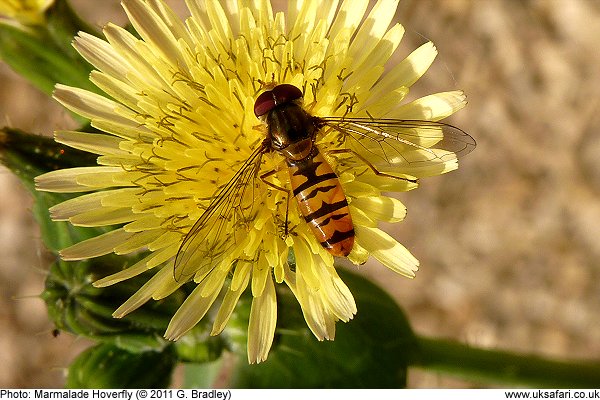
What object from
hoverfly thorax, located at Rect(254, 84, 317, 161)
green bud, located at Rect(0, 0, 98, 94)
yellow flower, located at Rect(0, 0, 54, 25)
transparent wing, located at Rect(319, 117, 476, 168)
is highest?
yellow flower, located at Rect(0, 0, 54, 25)

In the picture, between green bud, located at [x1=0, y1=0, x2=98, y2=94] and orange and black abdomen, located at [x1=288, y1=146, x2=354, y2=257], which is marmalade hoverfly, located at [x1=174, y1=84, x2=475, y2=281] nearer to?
orange and black abdomen, located at [x1=288, y1=146, x2=354, y2=257]

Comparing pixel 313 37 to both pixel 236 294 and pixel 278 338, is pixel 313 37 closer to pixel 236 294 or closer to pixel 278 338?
pixel 236 294

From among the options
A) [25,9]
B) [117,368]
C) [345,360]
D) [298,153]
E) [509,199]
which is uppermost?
[25,9]

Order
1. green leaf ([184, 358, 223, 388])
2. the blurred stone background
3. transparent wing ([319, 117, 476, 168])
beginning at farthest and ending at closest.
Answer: the blurred stone background
green leaf ([184, 358, 223, 388])
transparent wing ([319, 117, 476, 168])

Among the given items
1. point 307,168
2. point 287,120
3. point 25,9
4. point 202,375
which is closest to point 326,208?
point 307,168

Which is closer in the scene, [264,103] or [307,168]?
[307,168]

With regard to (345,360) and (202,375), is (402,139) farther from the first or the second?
(202,375)

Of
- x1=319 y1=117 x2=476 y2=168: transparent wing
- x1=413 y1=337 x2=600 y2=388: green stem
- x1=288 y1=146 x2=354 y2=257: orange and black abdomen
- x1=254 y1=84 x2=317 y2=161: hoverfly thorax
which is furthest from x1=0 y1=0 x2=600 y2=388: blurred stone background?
x1=288 y1=146 x2=354 y2=257: orange and black abdomen
